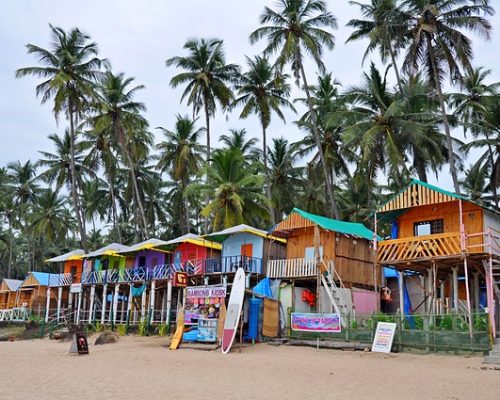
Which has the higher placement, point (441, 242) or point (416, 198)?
point (416, 198)

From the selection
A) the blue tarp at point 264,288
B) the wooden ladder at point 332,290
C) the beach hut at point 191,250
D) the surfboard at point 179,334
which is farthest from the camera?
the beach hut at point 191,250

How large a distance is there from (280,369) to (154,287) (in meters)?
17.1

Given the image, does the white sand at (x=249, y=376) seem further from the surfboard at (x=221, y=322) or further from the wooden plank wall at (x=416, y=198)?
the wooden plank wall at (x=416, y=198)

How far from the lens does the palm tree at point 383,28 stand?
28.5 m

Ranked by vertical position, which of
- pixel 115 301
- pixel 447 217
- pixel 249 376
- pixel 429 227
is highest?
pixel 447 217

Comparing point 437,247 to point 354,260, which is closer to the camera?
point 437,247

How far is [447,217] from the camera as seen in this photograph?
861 inches

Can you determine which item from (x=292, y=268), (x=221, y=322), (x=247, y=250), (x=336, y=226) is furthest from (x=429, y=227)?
(x=247, y=250)

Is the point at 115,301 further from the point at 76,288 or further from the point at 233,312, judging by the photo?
the point at 233,312

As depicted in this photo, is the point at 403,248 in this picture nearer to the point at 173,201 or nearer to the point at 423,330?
the point at 423,330

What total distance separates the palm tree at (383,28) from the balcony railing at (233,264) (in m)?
13.3

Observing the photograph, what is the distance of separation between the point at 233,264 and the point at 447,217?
11613mm

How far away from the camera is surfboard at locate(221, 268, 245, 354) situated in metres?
21.3

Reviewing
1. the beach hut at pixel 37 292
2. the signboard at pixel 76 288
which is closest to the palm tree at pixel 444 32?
the signboard at pixel 76 288
